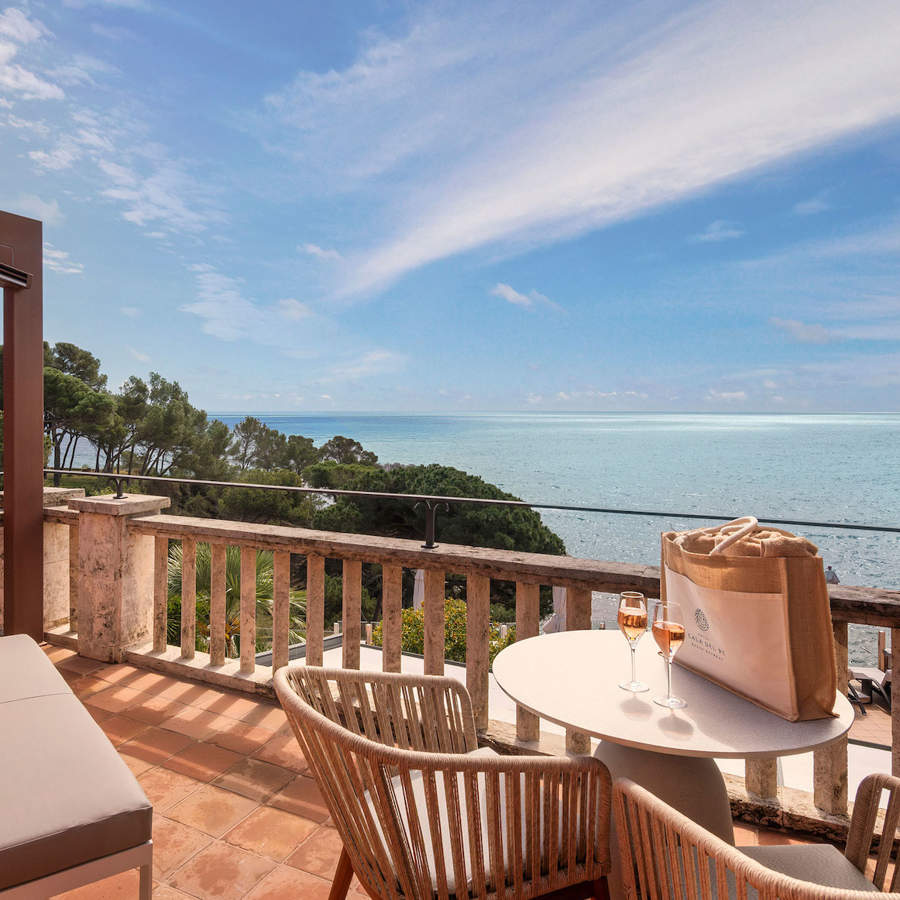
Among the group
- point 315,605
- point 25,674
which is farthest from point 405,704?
point 315,605

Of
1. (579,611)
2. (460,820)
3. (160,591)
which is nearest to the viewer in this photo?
(460,820)

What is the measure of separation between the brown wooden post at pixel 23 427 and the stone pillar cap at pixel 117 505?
23cm

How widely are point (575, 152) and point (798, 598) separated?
91.0 ft

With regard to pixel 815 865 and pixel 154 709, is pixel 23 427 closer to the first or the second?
pixel 154 709

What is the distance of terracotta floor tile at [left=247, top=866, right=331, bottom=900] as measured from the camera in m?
1.46

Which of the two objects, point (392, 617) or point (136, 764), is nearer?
point (136, 764)

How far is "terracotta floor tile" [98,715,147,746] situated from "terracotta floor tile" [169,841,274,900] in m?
0.80

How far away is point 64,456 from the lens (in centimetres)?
2158

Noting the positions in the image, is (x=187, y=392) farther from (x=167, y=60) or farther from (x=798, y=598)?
(x=798, y=598)

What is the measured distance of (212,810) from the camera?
1803 millimetres

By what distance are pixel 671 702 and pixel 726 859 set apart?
1.47 feet

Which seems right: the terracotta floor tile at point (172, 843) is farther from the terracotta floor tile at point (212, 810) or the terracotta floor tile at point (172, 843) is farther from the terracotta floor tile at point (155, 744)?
the terracotta floor tile at point (155, 744)

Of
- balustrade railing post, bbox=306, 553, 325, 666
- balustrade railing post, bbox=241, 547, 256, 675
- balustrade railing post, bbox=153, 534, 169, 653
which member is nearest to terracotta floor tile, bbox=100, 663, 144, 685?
balustrade railing post, bbox=153, 534, 169, 653

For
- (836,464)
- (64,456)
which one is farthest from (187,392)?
(836,464)
